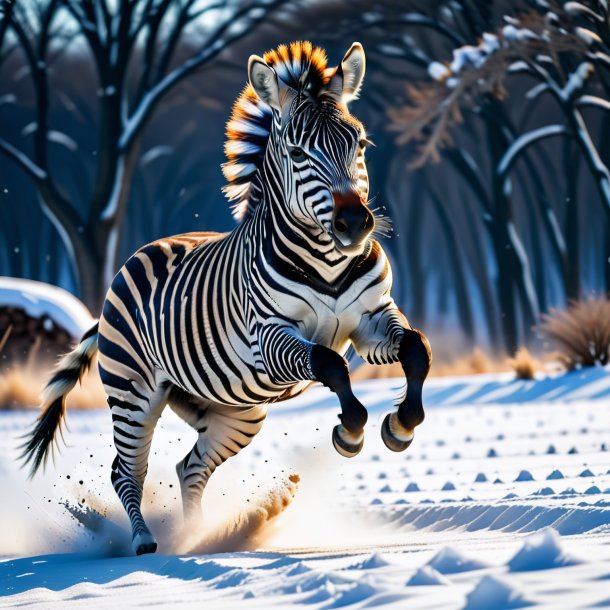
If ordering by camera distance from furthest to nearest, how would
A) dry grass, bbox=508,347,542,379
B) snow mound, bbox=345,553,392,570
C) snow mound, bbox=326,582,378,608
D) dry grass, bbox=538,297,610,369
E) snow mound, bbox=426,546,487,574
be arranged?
1. dry grass, bbox=508,347,542,379
2. dry grass, bbox=538,297,610,369
3. snow mound, bbox=345,553,392,570
4. snow mound, bbox=426,546,487,574
5. snow mound, bbox=326,582,378,608

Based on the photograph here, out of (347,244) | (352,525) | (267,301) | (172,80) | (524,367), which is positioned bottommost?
(352,525)

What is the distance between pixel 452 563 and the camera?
2918 millimetres

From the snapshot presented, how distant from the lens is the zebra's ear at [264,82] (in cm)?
431

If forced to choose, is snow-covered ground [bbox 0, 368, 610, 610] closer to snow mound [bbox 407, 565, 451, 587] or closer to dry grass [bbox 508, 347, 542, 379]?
snow mound [bbox 407, 565, 451, 587]

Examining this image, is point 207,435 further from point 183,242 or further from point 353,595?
point 353,595

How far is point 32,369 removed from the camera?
41.4 ft

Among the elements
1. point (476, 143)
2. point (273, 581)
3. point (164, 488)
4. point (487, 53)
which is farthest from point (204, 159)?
point (273, 581)

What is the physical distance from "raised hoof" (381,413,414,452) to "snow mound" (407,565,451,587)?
1.17m

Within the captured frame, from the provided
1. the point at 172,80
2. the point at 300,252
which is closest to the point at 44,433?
the point at 300,252

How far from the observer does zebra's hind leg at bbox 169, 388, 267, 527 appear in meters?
5.39

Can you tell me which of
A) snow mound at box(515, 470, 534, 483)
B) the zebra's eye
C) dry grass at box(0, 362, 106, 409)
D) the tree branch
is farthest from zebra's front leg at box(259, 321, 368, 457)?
the tree branch

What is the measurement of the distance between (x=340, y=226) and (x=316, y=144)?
39 centimetres

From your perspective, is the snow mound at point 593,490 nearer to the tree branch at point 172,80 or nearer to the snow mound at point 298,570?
the snow mound at point 298,570

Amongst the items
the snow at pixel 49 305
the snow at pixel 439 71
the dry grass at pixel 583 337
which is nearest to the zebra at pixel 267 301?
the dry grass at pixel 583 337
